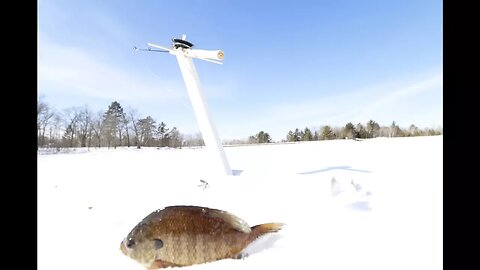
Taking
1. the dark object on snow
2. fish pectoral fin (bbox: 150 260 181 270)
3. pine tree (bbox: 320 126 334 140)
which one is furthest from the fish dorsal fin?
pine tree (bbox: 320 126 334 140)

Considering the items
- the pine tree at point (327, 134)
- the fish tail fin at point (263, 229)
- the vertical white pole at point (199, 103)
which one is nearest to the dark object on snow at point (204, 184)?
the vertical white pole at point (199, 103)

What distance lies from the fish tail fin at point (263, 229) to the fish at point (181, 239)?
0.06 m

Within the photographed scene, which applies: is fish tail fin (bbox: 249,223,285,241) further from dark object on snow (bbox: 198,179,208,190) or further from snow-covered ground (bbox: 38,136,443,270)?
dark object on snow (bbox: 198,179,208,190)

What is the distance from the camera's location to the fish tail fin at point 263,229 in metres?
1.10

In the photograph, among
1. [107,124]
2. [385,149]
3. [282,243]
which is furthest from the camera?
[107,124]

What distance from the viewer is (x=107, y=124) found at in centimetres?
322

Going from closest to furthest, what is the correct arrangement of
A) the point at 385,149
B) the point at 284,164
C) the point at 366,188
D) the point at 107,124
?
the point at 366,188, the point at 284,164, the point at 385,149, the point at 107,124

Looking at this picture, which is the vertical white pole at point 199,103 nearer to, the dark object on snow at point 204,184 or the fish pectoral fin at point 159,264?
the dark object on snow at point 204,184

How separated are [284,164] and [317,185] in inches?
38.3

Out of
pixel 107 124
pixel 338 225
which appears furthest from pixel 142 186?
pixel 107 124
